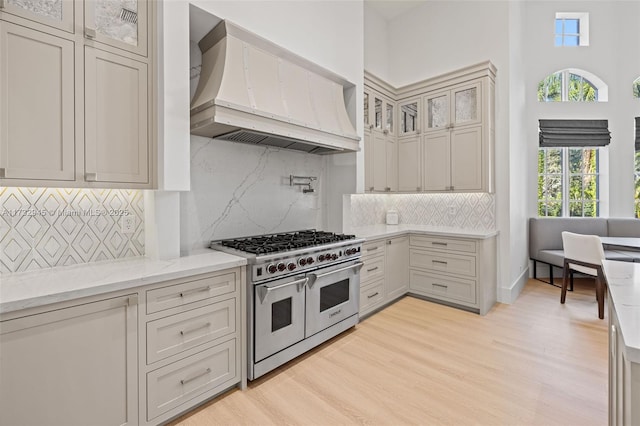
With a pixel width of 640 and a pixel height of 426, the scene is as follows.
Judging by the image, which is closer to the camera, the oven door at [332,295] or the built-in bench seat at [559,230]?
the oven door at [332,295]

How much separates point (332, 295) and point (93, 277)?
1.80 metres

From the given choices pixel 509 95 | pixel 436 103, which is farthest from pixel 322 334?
pixel 509 95

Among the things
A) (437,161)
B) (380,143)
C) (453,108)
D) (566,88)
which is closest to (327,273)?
(380,143)

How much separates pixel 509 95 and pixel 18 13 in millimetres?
4534

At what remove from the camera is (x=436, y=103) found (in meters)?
4.20

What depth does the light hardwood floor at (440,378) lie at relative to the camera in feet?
6.45

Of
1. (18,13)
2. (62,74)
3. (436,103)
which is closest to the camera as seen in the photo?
(18,13)

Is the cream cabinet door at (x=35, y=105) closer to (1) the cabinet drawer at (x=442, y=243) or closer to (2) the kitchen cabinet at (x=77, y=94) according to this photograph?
(2) the kitchen cabinet at (x=77, y=94)

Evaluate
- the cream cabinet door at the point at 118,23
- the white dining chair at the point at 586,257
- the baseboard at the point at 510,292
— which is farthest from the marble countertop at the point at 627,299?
the cream cabinet door at the point at 118,23

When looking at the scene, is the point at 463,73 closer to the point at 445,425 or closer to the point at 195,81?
the point at 195,81

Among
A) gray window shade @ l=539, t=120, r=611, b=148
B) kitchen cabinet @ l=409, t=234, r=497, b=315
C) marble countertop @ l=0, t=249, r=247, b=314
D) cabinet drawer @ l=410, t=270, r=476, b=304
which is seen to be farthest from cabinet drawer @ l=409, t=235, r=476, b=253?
gray window shade @ l=539, t=120, r=611, b=148

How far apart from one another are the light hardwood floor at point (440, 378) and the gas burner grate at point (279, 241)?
94 centimetres

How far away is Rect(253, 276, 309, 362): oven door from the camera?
2.26 m

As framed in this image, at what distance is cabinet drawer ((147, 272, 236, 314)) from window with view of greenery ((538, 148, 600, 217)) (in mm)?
5449
